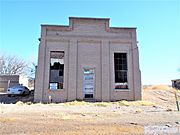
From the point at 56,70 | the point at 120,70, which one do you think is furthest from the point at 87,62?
the point at 120,70

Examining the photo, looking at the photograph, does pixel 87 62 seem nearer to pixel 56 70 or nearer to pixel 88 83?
pixel 88 83

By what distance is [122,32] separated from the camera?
21.6 meters

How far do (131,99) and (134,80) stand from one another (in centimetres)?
190

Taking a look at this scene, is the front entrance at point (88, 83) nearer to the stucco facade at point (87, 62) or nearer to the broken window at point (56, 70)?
the stucco facade at point (87, 62)

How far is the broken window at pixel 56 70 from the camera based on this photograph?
65.9ft

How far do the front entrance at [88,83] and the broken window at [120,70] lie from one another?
2418 mm

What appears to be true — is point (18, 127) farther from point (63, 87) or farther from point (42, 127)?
point (63, 87)

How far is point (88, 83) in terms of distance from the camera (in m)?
20.4

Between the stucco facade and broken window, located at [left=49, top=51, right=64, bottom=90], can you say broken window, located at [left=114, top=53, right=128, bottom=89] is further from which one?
broken window, located at [left=49, top=51, right=64, bottom=90]

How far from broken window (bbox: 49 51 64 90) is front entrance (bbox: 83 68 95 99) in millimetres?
2249

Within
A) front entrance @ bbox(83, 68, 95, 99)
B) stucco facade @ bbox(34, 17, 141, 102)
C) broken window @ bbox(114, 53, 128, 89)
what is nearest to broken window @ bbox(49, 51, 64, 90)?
stucco facade @ bbox(34, 17, 141, 102)

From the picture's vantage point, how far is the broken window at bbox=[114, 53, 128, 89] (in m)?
20.8

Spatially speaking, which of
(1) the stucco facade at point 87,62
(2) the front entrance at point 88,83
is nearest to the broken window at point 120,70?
(1) the stucco facade at point 87,62

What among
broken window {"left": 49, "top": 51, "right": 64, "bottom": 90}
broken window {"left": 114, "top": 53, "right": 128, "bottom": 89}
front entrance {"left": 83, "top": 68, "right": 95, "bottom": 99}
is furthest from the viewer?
broken window {"left": 114, "top": 53, "right": 128, "bottom": 89}
